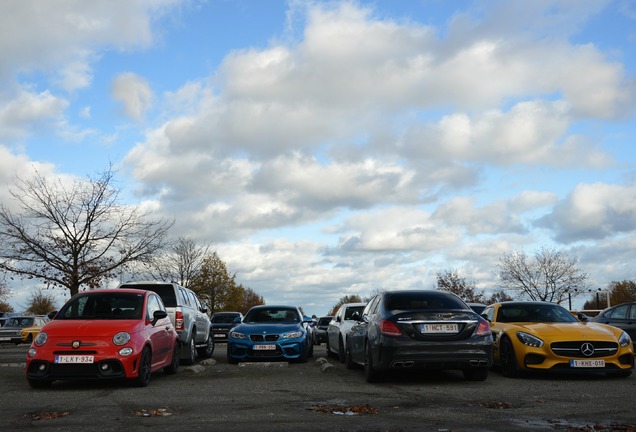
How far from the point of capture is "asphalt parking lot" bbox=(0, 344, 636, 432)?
7004 mm

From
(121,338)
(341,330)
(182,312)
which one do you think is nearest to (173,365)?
(182,312)

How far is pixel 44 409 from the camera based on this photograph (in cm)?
841

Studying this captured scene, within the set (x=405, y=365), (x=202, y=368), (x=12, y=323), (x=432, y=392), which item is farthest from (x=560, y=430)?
(x=12, y=323)

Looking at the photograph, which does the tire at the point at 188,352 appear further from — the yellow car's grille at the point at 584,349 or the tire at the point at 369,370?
the yellow car's grille at the point at 584,349

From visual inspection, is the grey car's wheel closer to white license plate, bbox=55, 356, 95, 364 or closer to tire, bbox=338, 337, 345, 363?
tire, bbox=338, 337, 345, 363

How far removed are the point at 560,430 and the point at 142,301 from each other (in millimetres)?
7438

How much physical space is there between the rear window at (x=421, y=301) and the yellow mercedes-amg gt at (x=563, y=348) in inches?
48.1

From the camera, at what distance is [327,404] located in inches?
338

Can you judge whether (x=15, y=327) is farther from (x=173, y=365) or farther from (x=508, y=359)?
(x=508, y=359)

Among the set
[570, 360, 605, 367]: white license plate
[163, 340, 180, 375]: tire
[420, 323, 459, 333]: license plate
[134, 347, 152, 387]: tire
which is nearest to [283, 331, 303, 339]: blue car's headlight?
[163, 340, 180, 375]: tire

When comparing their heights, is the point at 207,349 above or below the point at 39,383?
above

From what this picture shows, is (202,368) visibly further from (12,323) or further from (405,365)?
(12,323)

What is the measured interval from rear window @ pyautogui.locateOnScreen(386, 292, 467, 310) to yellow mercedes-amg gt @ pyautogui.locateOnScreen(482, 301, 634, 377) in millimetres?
1223

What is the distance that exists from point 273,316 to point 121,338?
22.4 ft
